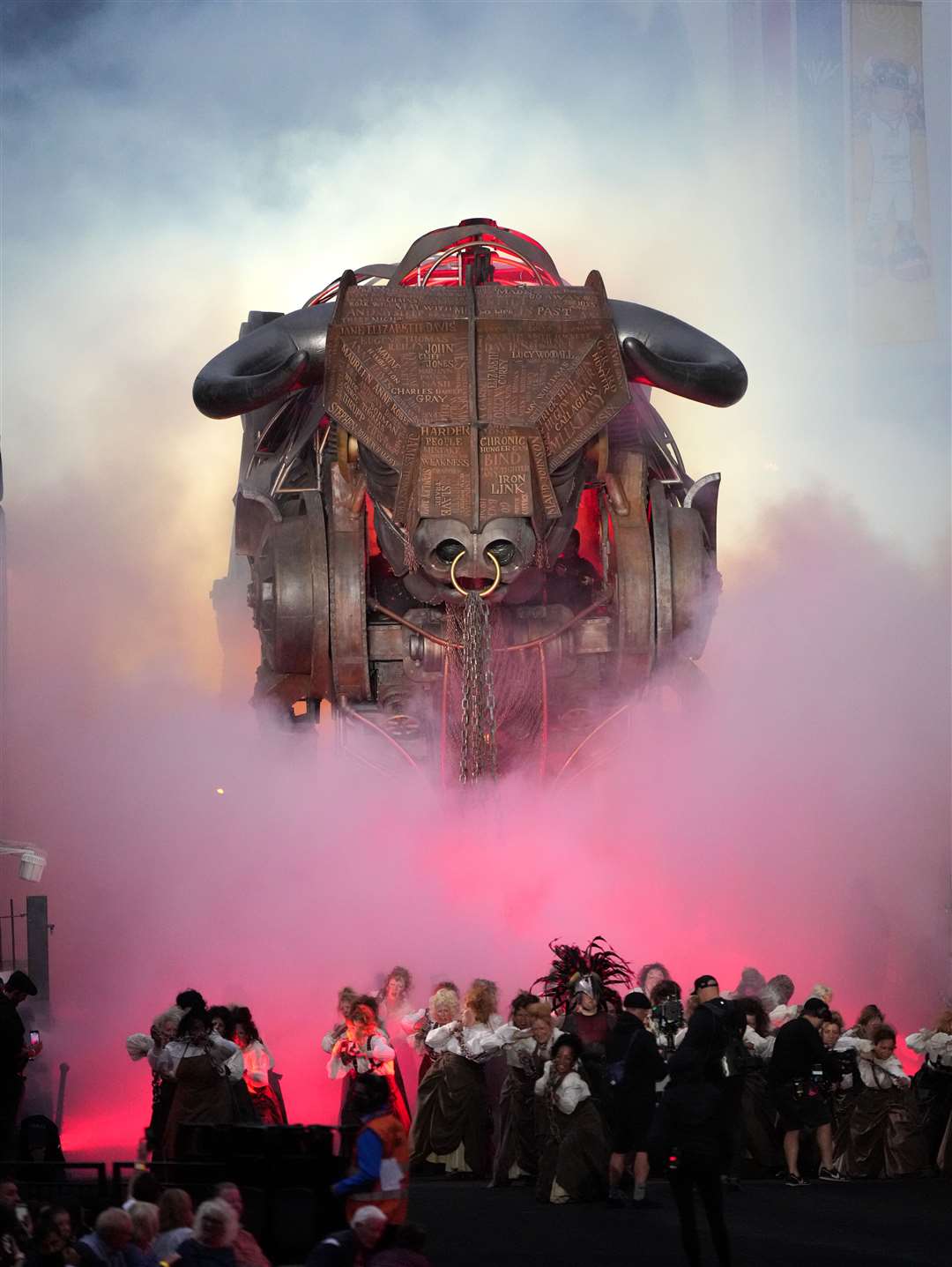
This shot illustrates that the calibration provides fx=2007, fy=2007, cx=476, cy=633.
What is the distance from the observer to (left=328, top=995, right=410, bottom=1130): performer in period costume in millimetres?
12211

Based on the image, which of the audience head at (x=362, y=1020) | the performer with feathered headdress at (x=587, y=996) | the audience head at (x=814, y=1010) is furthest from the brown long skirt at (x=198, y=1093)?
the audience head at (x=814, y=1010)

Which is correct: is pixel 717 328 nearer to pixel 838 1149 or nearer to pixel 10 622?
pixel 10 622

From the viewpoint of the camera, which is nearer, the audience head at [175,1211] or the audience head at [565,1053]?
the audience head at [175,1211]

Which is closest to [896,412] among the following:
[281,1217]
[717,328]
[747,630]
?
[717,328]

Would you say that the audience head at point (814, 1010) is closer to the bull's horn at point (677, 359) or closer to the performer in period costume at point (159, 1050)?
the performer in period costume at point (159, 1050)

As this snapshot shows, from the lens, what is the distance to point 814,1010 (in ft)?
40.4

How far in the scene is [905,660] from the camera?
20.7 m

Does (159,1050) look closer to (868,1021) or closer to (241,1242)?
(241,1242)

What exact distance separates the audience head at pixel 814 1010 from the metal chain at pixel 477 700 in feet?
14.5

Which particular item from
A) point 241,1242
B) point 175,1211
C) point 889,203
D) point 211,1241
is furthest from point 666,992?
point 889,203

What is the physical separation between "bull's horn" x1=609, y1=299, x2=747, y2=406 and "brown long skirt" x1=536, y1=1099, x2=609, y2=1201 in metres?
6.45

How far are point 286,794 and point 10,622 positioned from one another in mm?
4895

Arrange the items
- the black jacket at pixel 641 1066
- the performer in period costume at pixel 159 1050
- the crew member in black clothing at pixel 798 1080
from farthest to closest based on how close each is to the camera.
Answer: the crew member in black clothing at pixel 798 1080, the performer in period costume at pixel 159 1050, the black jacket at pixel 641 1066

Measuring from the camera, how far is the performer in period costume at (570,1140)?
11227 millimetres
